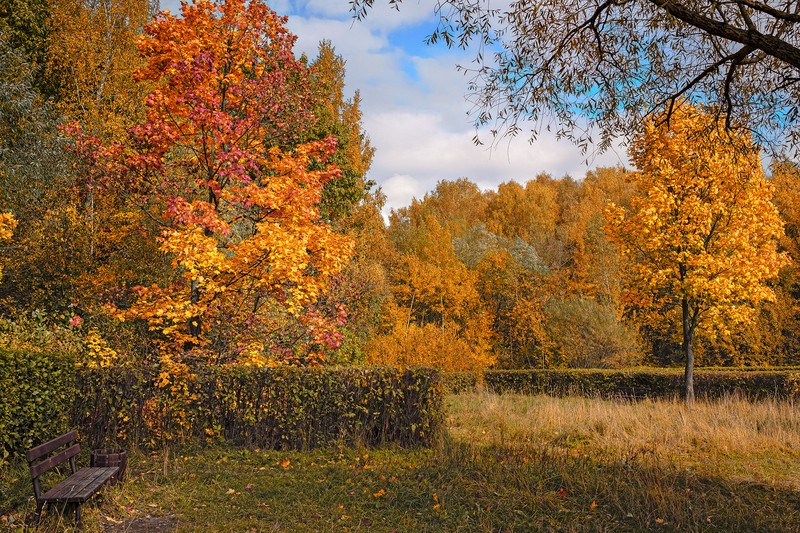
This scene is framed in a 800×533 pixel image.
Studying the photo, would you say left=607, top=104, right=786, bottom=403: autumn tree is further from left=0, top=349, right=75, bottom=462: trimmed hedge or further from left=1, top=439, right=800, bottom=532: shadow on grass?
left=0, top=349, right=75, bottom=462: trimmed hedge

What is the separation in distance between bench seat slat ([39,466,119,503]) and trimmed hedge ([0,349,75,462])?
164 cm

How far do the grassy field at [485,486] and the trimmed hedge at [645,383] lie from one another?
672 cm

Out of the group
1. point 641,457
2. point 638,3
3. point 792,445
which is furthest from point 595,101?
point 792,445

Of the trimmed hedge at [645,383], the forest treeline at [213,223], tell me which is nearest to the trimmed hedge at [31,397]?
the forest treeline at [213,223]

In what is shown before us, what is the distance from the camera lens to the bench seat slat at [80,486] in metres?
4.64

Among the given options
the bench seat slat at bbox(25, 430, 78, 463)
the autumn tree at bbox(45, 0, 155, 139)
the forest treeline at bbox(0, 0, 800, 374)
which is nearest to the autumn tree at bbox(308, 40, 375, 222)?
the forest treeline at bbox(0, 0, 800, 374)

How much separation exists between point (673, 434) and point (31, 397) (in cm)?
948

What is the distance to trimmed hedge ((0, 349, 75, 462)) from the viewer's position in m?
6.66

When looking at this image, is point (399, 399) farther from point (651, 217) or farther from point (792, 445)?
point (651, 217)

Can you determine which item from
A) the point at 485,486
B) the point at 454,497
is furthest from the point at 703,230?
the point at 454,497

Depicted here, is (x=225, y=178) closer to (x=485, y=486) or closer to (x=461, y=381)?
(x=485, y=486)

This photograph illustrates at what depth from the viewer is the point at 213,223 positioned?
26.6 feet

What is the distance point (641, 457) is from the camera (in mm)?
7383

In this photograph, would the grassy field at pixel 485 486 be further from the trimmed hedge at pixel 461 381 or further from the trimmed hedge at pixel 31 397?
the trimmed hedge at pixel 461 381
